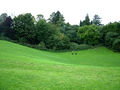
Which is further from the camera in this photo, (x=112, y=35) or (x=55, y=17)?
(x=55, y=17)

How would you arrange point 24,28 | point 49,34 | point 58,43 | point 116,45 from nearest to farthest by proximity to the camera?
point 116,45
point 58,43
point 24,28
point 49,34

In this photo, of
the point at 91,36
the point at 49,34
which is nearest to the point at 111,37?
the point at 91,36

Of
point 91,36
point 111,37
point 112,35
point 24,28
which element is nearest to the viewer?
point 112,35

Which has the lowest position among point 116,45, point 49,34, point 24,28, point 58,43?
point 116,45

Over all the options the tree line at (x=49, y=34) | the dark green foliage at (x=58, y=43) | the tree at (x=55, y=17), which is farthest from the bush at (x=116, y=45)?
the tree at (x=55, y=17)

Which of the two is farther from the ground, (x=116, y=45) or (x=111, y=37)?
(x=111, y=37)

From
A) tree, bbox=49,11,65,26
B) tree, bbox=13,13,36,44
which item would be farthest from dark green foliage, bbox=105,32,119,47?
tree, bbox=13,13,36,44

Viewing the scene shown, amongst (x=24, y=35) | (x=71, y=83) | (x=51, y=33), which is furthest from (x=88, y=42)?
(x=71, y=83)

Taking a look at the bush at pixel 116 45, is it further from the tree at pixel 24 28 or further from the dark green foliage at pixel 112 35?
the tree at pixel 24 28

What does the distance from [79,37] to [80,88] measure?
4482 centimetres

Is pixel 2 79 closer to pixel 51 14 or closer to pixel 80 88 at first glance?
pixel 80 88

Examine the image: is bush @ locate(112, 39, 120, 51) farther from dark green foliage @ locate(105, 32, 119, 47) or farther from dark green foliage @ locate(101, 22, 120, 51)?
dark green foliage @ locate(105, 32, 119, 47)

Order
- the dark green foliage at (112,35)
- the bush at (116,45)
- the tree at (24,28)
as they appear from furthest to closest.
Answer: the tree at (24,28)
the dark green foliage at (112,35)
the bush at (116,45)

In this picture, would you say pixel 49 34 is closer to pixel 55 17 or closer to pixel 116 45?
pixel 55 17
